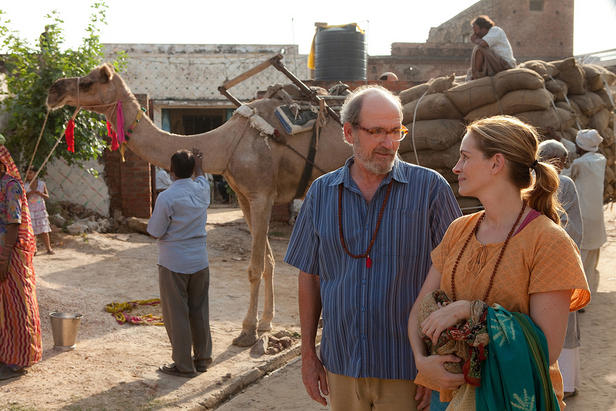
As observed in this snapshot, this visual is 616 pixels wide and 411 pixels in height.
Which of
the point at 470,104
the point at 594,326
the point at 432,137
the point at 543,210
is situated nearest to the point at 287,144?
the point at 432,137

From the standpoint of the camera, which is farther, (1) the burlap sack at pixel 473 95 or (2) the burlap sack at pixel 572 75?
(2) the burlap sack at pixel 572 75

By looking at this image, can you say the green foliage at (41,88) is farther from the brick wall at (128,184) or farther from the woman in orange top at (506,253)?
the woman in orange top at (506,253)

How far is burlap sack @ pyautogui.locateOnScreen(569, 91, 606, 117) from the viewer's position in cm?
850

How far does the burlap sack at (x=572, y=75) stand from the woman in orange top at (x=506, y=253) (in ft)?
21.9

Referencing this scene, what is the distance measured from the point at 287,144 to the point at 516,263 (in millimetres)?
5056

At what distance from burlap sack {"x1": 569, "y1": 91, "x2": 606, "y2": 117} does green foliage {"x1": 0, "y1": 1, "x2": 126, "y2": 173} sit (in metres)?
7.30

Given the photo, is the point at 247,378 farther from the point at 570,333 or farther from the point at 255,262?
the point at 570,333

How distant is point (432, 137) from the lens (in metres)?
7.54

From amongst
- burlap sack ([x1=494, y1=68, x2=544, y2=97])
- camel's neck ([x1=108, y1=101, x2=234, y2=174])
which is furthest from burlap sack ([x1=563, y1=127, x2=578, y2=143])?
camel's neck ([x1=108, y1=101, x2=234, y2=174])

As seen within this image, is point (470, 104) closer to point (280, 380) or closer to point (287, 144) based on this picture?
point (287, 144)

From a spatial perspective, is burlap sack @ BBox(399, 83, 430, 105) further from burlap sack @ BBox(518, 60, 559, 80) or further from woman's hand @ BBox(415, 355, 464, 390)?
woman's hand @ BBox(415, 355, 464, 390)

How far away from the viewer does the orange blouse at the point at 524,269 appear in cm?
238

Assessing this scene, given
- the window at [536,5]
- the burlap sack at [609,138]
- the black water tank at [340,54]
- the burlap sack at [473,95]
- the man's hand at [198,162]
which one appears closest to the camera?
the man's hand at [198,162]

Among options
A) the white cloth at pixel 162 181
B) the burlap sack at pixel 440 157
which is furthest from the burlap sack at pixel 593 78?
the white cloth at pixel 162 181
